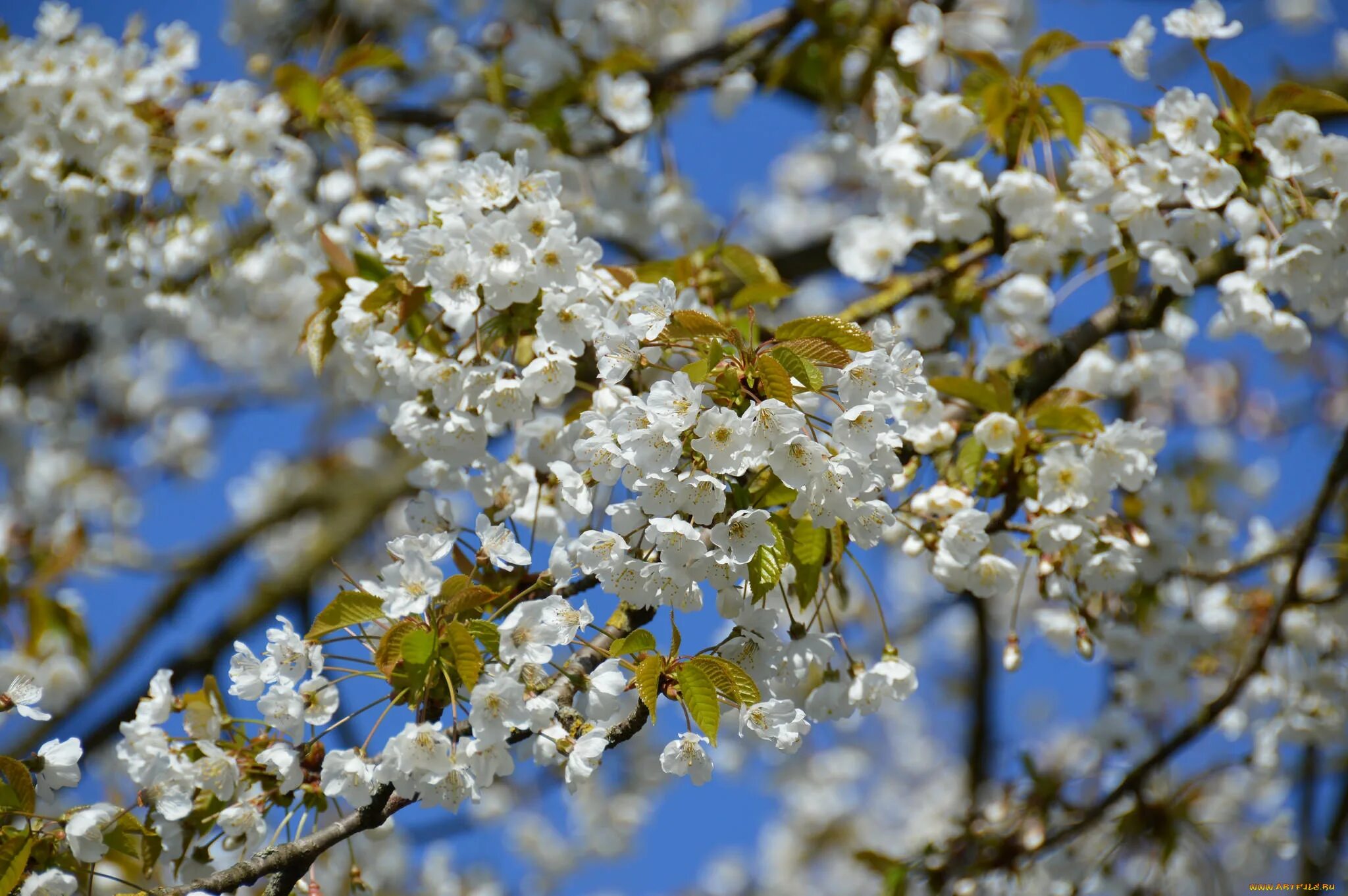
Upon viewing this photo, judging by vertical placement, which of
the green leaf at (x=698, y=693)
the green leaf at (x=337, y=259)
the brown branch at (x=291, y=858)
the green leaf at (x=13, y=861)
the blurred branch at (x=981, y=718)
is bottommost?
the blurred branch at (x=981, y=718)

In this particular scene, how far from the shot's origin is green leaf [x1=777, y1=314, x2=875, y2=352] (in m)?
1.58

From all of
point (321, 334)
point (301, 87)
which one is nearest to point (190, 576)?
point (301, 87)

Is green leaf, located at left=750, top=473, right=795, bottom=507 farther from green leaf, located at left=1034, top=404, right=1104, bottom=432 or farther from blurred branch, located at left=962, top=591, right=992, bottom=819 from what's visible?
blurred branch, located at left=962, top=591, right=992, bottom=819

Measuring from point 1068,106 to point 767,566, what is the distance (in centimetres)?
135

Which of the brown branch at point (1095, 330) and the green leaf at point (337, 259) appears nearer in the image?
the green leaf at point (337, 259)

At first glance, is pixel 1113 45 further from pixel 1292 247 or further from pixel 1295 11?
pixel 1295 11

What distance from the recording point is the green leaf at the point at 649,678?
1.51 metres

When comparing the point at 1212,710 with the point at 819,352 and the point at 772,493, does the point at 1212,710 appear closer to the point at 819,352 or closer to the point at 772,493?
the point at 772,493

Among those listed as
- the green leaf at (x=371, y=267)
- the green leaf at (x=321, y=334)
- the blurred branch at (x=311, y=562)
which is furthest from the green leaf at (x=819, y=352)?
the blurred branch at (x=311, y=562)

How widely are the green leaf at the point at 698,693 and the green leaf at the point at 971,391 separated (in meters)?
0.80

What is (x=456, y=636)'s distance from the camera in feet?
5.01

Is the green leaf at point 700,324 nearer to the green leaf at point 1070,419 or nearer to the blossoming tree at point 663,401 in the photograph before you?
the blossoming tree at point 663,401

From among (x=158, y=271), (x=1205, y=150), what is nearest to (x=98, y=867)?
(x=158, y=271)

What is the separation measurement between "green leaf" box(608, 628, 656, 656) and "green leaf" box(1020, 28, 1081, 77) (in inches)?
63.6
